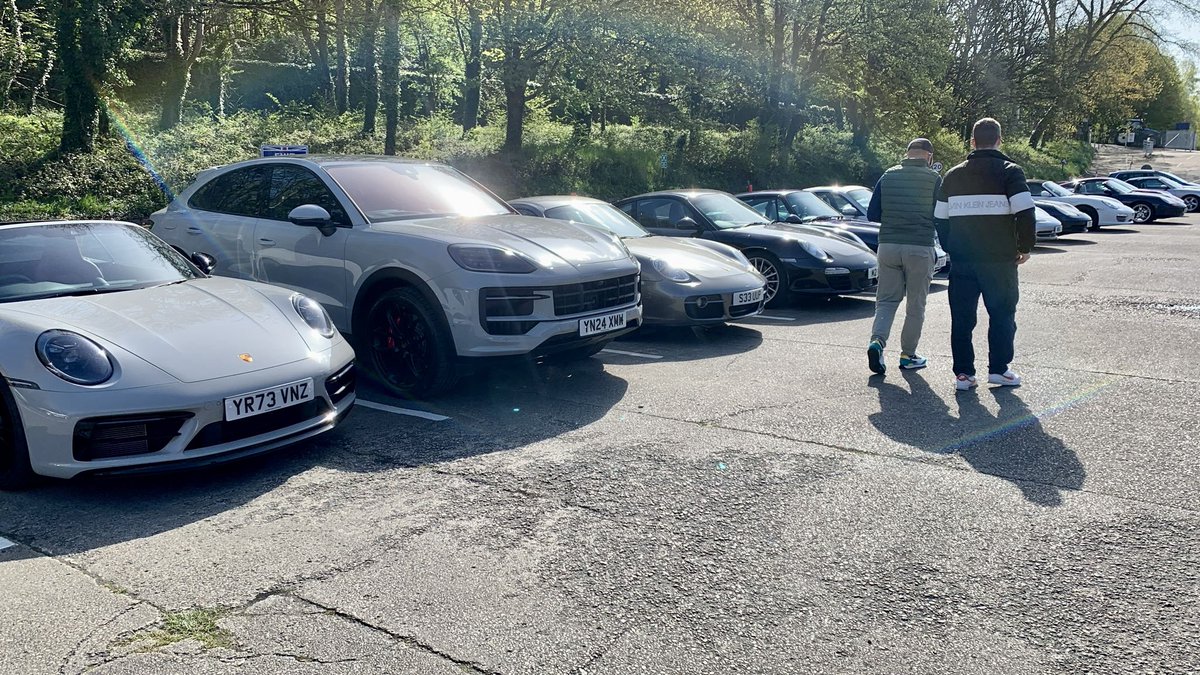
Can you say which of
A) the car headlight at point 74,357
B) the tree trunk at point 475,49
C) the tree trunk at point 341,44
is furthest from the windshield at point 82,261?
the tree trunk at point 475,49

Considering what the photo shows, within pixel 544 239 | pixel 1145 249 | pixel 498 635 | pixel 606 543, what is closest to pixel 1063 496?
pixel 606 543

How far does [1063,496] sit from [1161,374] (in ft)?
10.5

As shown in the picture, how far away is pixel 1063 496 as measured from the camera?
14.2ft

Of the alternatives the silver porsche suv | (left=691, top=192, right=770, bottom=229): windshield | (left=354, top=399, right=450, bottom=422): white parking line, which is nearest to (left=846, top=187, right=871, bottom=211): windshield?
(left=691, top=192, right=770, bottom=229): windshield

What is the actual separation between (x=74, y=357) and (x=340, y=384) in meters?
1.31

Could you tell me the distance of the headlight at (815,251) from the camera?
33.8 feet

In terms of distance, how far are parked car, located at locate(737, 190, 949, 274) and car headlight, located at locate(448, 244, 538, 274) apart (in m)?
6.77

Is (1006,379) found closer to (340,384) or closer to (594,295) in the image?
(594,295)

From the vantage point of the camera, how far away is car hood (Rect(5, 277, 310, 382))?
469 cm

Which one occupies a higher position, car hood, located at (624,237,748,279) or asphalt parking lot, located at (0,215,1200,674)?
car hood, located at (624,237,748,279)

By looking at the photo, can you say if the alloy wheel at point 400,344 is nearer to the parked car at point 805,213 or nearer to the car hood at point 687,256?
the car hood at point 687,256

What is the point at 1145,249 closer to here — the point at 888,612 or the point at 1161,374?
the point at 1161,374

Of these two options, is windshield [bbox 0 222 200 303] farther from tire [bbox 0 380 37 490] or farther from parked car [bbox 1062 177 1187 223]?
parked car [bbox 1062 177 1187 223]

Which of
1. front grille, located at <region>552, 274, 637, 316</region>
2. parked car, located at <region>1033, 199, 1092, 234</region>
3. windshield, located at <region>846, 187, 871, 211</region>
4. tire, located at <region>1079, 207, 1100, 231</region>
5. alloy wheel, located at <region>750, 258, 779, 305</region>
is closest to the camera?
front grille, located at <region>552, 274, 637, 316</region>
